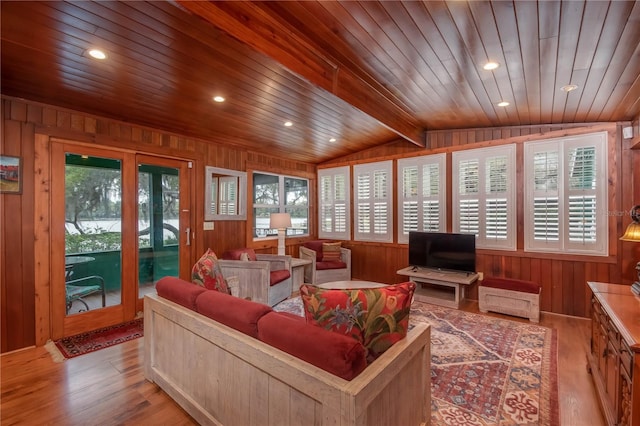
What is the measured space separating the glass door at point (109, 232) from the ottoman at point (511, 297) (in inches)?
163

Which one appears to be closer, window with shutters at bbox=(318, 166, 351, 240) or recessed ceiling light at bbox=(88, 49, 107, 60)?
recessed ceiling light at bbox=(88, 49, 107, 60)

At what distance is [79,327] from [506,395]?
4175 mm

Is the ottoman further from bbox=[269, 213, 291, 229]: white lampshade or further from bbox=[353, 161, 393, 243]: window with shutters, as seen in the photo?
bbox=[269, 213, 291, 229]: white lampshade

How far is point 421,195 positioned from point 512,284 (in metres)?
1.88

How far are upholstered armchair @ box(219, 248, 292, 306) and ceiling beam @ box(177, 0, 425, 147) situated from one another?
2.33 meters

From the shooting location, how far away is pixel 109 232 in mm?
3514

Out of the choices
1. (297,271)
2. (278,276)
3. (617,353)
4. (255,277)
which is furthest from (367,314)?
(297,271)

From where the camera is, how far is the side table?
191 inches

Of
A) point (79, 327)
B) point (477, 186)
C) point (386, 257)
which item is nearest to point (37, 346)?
point (79, 327)

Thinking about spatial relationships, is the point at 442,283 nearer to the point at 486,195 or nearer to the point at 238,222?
the point at 486,195

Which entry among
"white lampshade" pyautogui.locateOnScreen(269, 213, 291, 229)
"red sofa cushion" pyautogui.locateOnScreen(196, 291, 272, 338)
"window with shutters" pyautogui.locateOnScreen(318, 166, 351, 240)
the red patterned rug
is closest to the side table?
"white lampshade" pyautogui.locateOnScreen(269, 213, 291, 229)

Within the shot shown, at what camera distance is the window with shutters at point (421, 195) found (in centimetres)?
488

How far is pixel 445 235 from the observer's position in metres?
4.59

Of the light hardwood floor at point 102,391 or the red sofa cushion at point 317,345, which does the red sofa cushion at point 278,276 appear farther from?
the red sofa cushion at point 317,345
